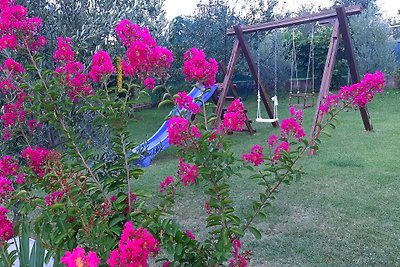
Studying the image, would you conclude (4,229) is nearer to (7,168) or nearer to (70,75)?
(7,168)

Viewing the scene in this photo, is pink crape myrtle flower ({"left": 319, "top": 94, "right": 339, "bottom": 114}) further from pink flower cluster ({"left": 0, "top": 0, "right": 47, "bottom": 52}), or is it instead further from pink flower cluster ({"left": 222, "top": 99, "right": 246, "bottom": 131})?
pink flower cluster ({"left": 0, "top": 0, "right": 47, "bottom": 52})

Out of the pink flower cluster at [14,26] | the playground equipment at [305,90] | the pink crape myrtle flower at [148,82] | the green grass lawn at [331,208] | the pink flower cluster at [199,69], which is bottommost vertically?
the green grass lawn at [331,208]

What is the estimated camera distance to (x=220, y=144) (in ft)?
4.99

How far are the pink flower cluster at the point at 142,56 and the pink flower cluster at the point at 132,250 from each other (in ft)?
1.98

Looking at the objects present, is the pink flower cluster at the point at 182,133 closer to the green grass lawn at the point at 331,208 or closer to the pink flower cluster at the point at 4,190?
the pink flower cluster at the point at 4,190

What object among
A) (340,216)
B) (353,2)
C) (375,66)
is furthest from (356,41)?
(340,216)

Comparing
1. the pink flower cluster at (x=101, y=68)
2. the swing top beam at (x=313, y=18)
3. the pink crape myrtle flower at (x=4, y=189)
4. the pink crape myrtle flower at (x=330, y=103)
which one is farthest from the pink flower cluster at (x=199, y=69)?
the swing top beam at (x=313, y=18)

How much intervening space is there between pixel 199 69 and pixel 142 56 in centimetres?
25

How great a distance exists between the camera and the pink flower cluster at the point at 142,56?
142 cm

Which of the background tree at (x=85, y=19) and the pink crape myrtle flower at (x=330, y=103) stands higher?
the background tree at (x=85, y=19)

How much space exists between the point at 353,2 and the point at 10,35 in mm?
18674

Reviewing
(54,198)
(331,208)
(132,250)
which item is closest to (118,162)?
(54,198)

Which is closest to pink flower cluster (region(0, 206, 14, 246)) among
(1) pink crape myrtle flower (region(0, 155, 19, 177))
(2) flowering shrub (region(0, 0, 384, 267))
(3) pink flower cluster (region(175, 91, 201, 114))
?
(2) flowering shrub (region(0, 0, 384, 267))

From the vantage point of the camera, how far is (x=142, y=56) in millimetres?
1418
